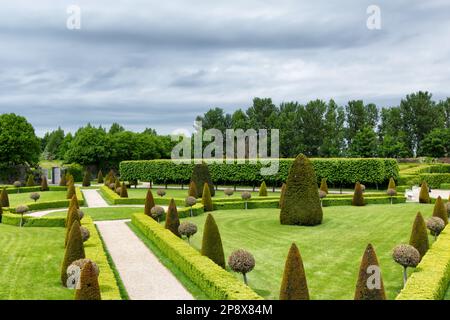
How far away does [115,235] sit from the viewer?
2461cm

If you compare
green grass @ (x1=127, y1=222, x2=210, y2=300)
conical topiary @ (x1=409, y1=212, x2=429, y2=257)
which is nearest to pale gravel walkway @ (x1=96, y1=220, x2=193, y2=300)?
green grass @ (x1=127, y1=222, x2=210, y2=300)

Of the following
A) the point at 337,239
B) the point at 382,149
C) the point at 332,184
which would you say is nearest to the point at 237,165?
the point at 332,184

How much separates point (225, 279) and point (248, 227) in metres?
13.0

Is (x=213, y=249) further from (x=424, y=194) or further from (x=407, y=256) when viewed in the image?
(x=424, y=194)

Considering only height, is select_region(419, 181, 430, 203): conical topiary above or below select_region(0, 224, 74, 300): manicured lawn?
above

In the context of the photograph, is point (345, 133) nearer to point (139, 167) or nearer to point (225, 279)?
point (139, 167)

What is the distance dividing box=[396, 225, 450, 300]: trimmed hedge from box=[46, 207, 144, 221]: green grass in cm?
2043

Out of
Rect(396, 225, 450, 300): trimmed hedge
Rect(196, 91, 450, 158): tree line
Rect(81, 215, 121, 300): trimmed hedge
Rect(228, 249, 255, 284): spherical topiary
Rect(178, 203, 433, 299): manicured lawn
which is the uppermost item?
Rect(196, 91, 450, 158): tree line

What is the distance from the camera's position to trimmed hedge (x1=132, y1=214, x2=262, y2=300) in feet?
39.0

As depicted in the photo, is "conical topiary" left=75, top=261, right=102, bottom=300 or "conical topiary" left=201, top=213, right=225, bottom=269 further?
"conical topiary" left=201, top=213, right=225, bottom=269

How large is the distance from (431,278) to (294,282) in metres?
4.50

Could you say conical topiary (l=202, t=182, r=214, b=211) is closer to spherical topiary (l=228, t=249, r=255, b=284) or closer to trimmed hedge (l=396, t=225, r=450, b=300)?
trimmed hedge (l=396, t=225, r=450, b=300)

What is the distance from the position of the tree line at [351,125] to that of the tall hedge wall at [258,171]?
29.1 metres

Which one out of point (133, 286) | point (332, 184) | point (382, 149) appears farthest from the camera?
point (382, 149)
